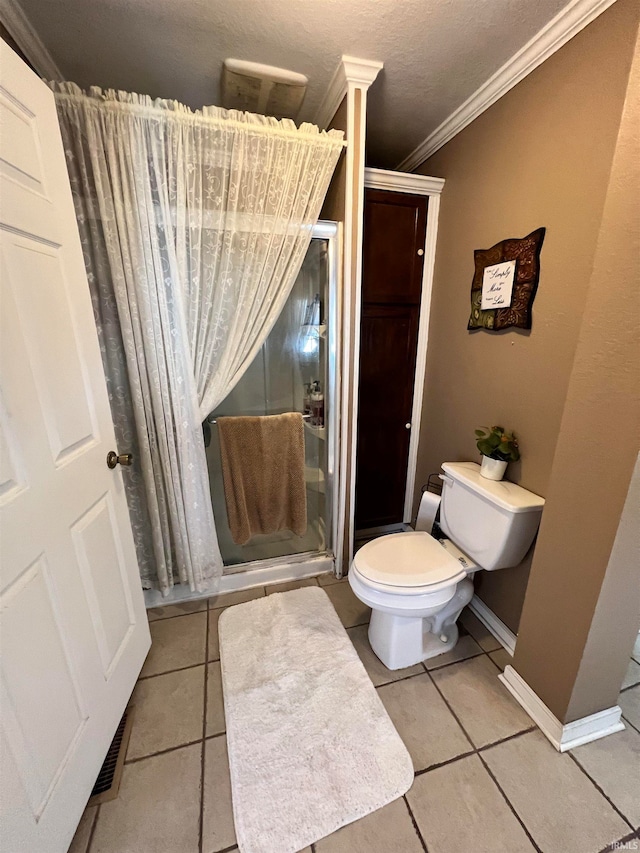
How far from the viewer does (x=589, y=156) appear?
109 centimetres

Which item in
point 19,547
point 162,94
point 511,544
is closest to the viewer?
point 19,547

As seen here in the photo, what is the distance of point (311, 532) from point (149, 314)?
147 centimetres

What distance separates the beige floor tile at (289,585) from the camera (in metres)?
1.88

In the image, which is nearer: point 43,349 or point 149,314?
point 43,349

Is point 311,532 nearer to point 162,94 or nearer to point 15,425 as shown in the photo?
point 15,425

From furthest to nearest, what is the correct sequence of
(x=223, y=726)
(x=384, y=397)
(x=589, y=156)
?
(x=384, y=397), (x=223, y=726), (x=589, y=156)

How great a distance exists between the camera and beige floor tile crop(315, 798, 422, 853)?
3.07 ft

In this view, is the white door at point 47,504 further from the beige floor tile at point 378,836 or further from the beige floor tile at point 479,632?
the beige floor tile at point 479,632

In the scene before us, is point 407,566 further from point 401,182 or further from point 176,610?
point 401,182

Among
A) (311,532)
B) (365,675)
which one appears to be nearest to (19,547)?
(365,675)

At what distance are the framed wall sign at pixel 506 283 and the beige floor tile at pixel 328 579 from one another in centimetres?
155

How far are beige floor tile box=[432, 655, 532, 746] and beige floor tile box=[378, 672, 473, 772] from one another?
46 millimetres

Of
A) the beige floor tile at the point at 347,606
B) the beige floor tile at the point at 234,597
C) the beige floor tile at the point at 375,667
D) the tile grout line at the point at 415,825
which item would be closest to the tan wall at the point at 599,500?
the beige floor tile at the point at 375,667

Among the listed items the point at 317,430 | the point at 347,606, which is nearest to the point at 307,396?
the point at 317,430
